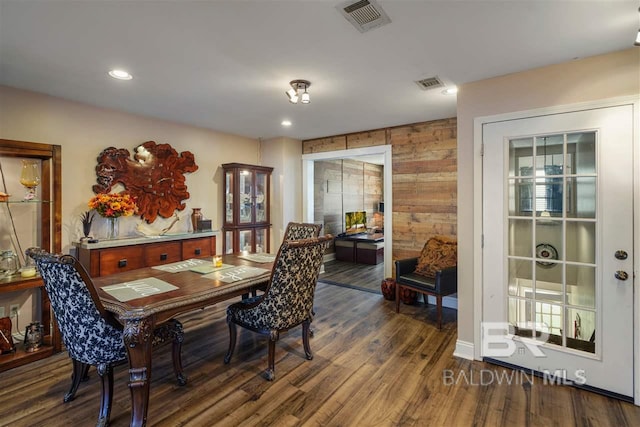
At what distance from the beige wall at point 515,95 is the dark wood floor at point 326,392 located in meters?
0.55

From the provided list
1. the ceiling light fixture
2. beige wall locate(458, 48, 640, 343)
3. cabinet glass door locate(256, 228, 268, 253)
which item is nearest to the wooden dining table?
the ceiling light fixture

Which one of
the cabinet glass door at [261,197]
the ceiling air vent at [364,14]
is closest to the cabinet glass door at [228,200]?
the cabinet glass door at [261,197]

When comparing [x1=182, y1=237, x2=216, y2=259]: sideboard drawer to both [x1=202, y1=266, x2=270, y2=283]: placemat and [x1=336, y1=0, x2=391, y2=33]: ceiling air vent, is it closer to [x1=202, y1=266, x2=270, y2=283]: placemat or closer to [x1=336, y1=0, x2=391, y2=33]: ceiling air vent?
[x1=202, y1=266, x2=270, y2=283]: placemat

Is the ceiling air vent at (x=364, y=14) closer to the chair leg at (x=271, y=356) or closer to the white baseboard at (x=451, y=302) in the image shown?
the chair leg at (x=271, y=356)

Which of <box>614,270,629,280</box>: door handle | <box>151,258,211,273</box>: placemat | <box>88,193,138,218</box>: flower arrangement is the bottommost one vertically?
<box>151,258,211,273</box>: placemat

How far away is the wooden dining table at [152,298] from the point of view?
1731 millimetres

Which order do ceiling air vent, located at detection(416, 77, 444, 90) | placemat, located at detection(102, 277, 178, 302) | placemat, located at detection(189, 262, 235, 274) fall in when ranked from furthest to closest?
1. ceiling air vent, located at detection(416, 77, 444, 90)
2. placemat, located at detection(189, 262, 235, 274)
3. placemat, located at detection(102, 277, 178, 302)

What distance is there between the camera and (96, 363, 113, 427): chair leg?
1.82 meters

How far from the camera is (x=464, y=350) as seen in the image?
2.68 metres

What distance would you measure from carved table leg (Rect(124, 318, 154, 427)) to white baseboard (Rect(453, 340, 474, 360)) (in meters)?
2.46

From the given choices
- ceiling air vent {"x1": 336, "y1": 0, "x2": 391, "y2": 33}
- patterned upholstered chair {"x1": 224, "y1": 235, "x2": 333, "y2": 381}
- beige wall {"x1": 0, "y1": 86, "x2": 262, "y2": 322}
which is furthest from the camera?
beige wall {"x1": 0, "y1": 86, "x2": 262, "y2": 322}

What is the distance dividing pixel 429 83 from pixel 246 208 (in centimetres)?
320

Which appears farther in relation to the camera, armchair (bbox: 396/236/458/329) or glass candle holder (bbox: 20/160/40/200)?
armchair (bbox: 396/236/458/329)

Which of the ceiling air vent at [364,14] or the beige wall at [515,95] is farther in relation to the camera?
the beige wall at [515,95]
